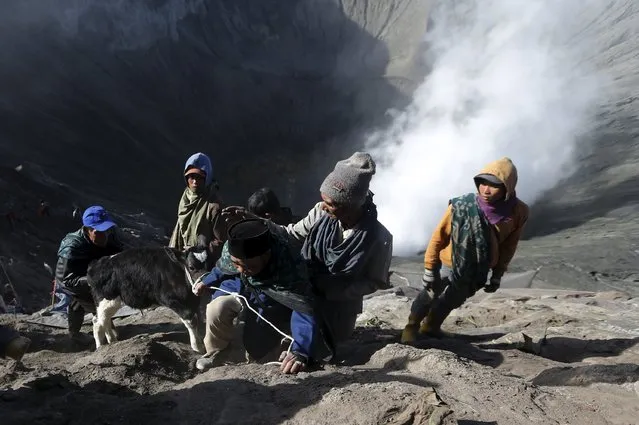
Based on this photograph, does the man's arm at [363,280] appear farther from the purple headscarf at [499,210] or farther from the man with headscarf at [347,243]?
the purple headscarf at [499,210]

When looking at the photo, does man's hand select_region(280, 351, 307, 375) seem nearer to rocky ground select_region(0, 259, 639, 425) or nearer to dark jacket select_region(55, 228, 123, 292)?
rocky ground select_region(0, 259, 639, 425)

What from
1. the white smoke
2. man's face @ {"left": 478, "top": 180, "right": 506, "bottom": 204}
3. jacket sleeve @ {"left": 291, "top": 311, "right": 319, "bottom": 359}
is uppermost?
the white smoke

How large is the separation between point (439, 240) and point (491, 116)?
1818 cm

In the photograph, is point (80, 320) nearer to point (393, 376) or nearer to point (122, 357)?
point (122, 357)

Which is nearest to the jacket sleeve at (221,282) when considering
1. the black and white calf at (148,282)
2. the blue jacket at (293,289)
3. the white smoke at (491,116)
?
the blue jacket at (293,289)

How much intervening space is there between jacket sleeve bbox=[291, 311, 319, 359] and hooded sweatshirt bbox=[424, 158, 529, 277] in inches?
47.3

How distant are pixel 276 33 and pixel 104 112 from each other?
54.2 feet

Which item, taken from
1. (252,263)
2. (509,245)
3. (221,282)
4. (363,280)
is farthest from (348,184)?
(509,245)

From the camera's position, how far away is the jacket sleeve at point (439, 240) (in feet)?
11.8

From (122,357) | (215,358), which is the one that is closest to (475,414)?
(215,358)

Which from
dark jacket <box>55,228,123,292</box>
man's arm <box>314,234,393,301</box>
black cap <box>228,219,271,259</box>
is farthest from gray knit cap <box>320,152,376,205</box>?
dark jacket <box>55,228,123,292</box>

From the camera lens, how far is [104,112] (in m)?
21.8

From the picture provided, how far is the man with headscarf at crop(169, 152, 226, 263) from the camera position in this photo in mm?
4227

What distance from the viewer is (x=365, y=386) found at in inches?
95.1
